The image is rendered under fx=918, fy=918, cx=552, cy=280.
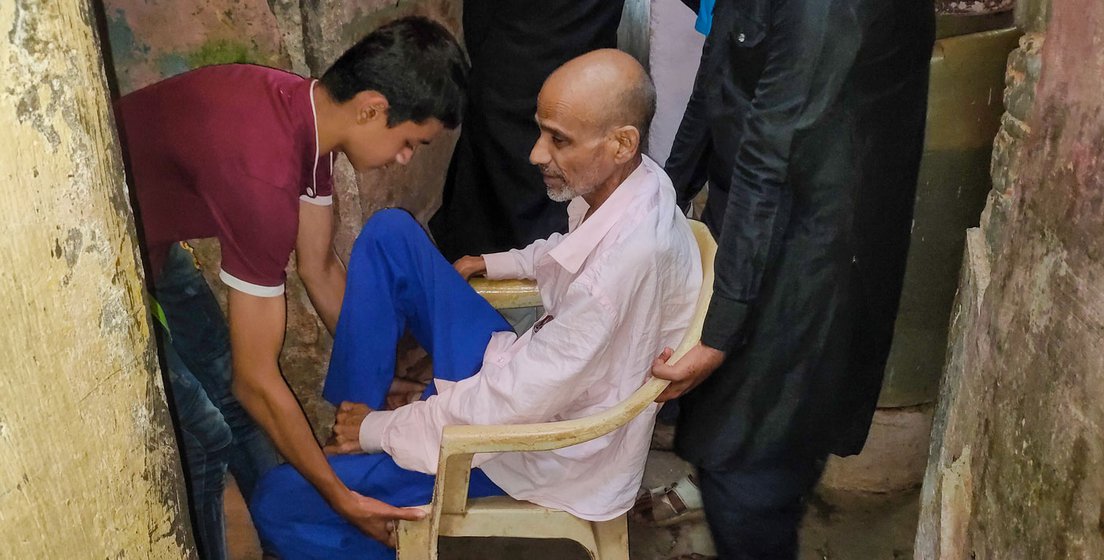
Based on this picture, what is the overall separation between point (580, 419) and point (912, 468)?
40.4 inches

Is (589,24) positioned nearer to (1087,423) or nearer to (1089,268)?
(1089,268)

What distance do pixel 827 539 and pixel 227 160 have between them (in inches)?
66.6

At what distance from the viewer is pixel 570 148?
1773mm

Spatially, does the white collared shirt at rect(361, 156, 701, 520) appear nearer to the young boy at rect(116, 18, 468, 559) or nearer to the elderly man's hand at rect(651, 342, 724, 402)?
the elderly man's hand at rect(651, 342, 724, 402)

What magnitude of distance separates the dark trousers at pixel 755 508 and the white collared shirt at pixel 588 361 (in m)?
0.23

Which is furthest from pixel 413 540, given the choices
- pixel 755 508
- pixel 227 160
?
pixel 227 160

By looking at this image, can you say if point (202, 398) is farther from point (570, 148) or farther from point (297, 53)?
point (570, 148)

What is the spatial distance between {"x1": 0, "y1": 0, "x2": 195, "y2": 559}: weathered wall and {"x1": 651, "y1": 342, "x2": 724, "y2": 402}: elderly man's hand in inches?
36.6

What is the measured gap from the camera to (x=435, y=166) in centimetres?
213

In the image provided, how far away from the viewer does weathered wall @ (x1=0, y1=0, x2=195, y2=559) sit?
868 mm

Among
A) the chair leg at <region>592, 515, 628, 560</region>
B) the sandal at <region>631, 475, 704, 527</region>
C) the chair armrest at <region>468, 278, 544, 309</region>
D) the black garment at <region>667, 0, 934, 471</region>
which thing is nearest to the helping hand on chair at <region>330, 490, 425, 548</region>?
the chair leg at <region>592, 515, 628, 560</region>

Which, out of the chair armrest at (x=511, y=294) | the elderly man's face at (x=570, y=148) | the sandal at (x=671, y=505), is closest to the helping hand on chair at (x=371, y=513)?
the chair armrest at (x=511, y=294)

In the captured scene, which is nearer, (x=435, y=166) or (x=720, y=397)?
(x=720, y=397)

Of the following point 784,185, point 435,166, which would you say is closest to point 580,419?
point 784,185
